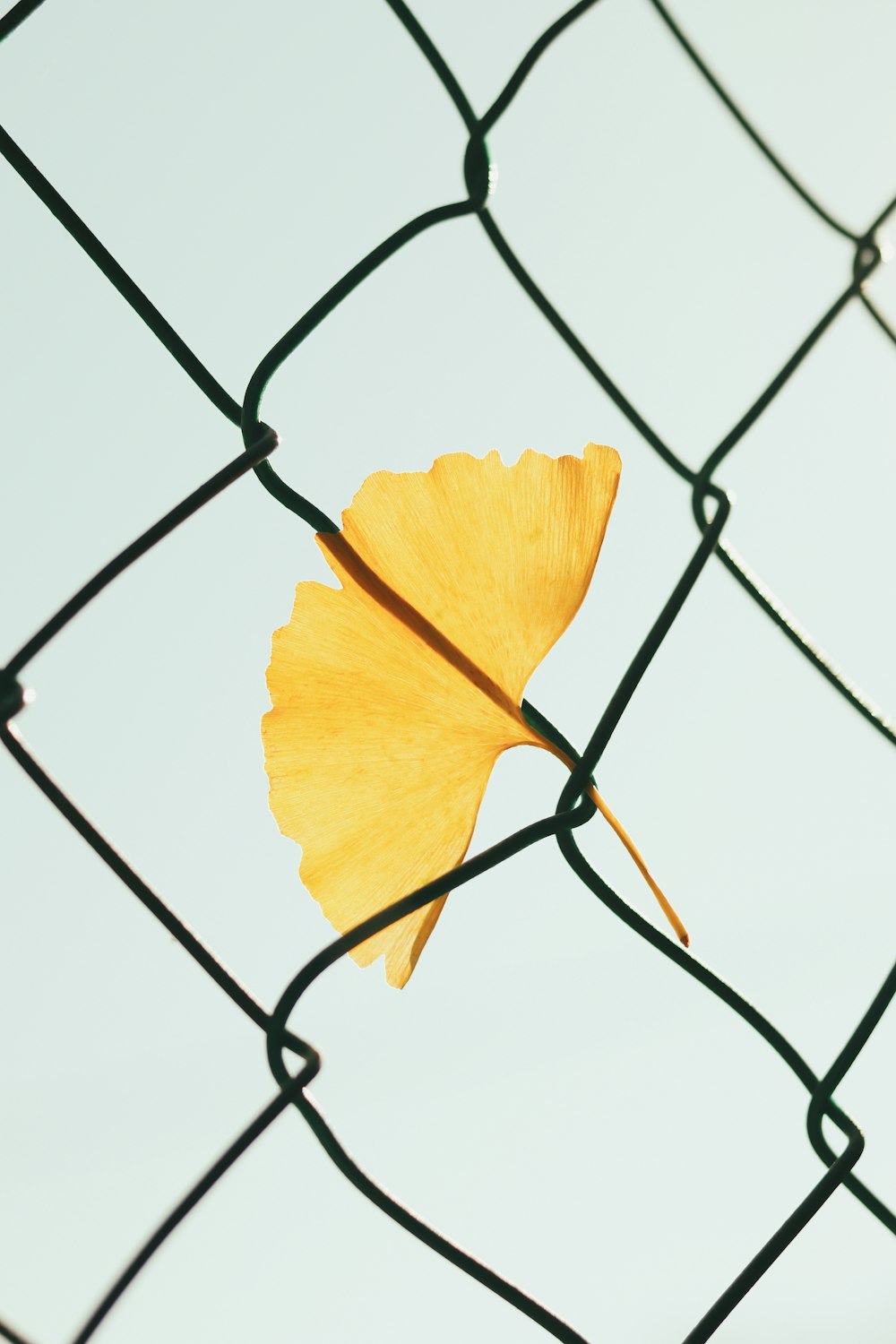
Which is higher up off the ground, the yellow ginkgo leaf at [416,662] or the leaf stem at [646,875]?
the yellow ginkgo leaf at [416,662]

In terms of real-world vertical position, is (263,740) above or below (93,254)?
below

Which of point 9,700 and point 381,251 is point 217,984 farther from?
point 381,251

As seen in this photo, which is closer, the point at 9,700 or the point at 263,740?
the point at 9,700

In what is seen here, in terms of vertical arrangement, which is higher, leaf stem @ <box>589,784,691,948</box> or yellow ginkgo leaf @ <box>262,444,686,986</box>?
yellow ginkgo leaf @ <box>262,444,686,986</box>

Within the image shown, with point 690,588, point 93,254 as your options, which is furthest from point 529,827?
point 93,254
